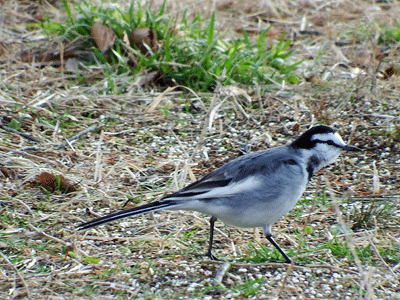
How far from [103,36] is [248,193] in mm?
3316

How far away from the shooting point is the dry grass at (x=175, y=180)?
10.8 feet

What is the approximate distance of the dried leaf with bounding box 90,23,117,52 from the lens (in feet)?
20.5

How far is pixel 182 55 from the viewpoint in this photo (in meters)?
6.07

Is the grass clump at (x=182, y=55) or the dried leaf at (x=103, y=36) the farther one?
the dried leaf at (x=103, y=36)

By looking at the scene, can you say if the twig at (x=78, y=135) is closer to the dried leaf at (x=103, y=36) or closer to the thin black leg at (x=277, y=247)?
the dried leaf at (x=103, y=36)

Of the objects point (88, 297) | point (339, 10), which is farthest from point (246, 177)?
point (339, 10)

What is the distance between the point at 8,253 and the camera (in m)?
3.59

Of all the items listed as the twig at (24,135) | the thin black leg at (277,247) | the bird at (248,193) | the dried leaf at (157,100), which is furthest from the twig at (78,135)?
the thin black leg at (277,247)

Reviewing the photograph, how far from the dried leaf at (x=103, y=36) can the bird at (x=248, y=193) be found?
9.81 feet

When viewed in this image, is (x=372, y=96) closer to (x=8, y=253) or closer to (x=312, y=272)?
(x=312, y=272)

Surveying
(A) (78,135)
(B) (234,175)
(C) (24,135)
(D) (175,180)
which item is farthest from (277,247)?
(C) (24,135)

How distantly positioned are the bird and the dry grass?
0.77ft

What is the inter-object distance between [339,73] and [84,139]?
2755mm

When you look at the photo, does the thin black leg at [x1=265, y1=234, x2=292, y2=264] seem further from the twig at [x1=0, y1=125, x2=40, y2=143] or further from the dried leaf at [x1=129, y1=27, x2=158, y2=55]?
the dried leaf at [x1=129, y1=27, x2=158, y2=55]
